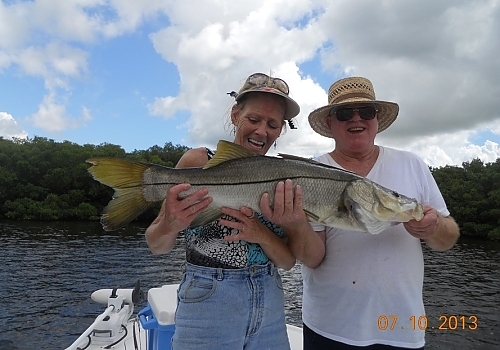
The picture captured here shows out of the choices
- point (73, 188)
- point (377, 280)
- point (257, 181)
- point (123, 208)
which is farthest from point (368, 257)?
point (73, 188)

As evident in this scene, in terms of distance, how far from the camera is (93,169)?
279 centimetres

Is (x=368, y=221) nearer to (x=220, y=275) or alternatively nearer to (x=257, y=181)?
(x=257, y=181)

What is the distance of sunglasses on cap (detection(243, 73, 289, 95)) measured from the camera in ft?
10.1

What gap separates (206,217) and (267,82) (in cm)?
112

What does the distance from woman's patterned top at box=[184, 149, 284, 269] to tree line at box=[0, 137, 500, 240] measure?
47.4 meters

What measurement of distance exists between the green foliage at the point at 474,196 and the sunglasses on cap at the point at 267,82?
5259cm

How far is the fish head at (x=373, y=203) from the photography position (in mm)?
2852

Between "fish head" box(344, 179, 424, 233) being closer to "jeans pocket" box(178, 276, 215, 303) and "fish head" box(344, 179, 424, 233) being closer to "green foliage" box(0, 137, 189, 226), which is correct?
"jeans pocket" box(178, 276, 215, 303)

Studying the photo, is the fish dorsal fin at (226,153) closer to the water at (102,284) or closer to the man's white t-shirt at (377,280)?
the man's white t-shirt at (377,280)

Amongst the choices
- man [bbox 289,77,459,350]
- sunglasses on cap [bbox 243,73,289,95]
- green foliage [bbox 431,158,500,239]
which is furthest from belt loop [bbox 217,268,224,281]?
green foliage [bbox 431,158,500,239]

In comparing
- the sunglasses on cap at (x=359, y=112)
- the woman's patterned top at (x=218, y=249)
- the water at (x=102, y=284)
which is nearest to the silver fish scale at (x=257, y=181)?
the woman's patterned top at (x=218, y=249)

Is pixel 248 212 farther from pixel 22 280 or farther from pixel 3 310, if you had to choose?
pixel 22 280

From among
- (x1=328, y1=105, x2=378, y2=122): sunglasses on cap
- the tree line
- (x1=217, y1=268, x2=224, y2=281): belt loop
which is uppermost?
the tree line

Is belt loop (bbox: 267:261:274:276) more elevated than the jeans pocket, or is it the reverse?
belt loop (bbox: 267:261:274:276)
